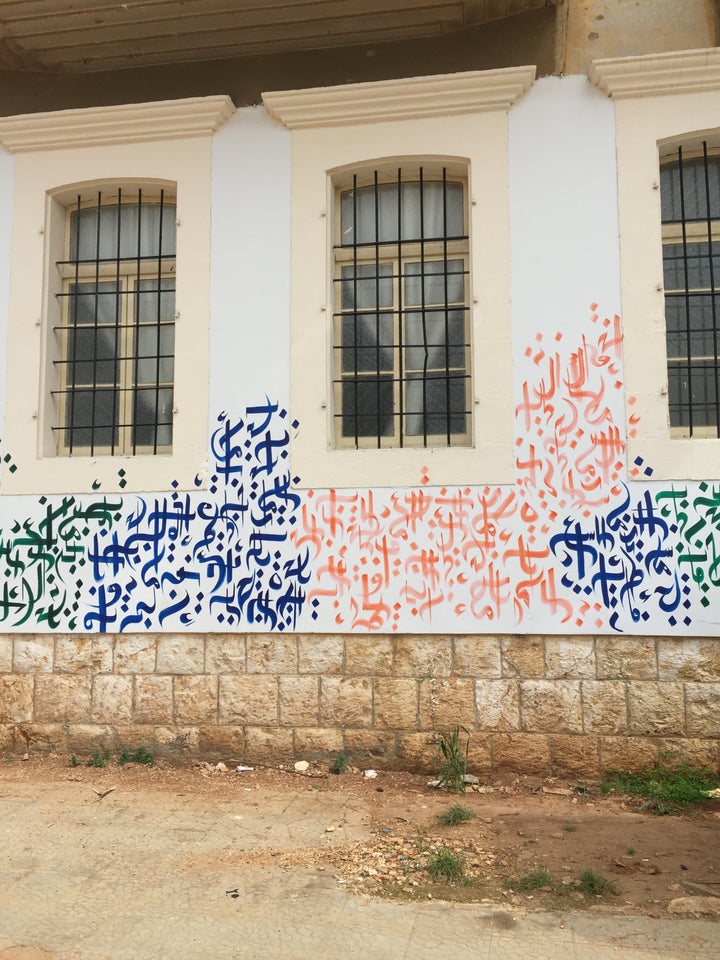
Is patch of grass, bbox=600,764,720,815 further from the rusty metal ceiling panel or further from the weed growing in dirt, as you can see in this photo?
the rusty metal ceiling panel

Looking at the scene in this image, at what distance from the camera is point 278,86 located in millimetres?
6422

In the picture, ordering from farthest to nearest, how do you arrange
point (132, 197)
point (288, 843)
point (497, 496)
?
point (132, 197)
point (497, 496)
point (288, 843)

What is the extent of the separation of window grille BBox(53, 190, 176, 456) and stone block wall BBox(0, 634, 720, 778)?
1.69m

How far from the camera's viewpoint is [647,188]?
229 inches

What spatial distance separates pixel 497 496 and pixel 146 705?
3.08 m

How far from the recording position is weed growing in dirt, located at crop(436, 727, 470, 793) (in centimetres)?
544

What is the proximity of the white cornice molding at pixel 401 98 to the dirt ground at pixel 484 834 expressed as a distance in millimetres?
4934

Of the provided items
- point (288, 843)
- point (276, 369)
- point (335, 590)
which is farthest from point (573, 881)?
point (276, 369)

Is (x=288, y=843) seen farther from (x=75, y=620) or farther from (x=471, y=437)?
(x=471, y=437)

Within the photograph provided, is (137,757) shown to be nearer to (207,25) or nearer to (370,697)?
(370,697)

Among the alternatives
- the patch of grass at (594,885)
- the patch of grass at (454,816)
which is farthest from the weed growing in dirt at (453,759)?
the patch of grass at (594,885)

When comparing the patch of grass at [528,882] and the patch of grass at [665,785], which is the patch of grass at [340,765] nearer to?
the patch of grass at [665,785]

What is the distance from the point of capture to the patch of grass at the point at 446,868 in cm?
395

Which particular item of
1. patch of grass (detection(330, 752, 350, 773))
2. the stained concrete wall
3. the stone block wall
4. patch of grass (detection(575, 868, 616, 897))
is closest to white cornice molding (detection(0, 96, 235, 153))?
the stained concrete wall
